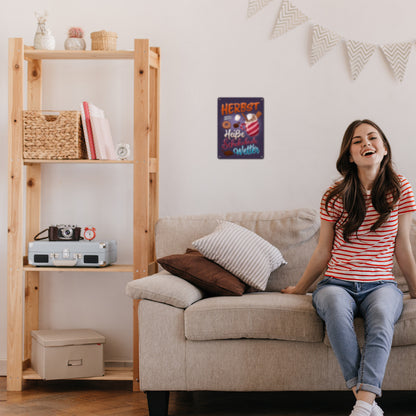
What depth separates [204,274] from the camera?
105 inches

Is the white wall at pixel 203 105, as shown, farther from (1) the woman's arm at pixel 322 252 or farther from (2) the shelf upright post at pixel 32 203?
(1) the woman's arm at pixel 322 252

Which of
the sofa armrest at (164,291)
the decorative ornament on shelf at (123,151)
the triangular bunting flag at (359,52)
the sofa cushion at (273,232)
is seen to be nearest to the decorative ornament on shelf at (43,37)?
the decorative ornament on shelf at (123,151)

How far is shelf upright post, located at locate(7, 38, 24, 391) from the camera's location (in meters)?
3.04

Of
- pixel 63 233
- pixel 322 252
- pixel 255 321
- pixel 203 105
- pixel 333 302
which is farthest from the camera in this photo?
pixel 203 105

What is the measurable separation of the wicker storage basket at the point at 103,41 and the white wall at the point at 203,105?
0.30 metres

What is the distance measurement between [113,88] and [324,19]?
118 centimetres

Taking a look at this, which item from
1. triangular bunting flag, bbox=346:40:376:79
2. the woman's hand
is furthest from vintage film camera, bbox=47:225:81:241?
triangular bunting flag, bbox=346:40:376:79

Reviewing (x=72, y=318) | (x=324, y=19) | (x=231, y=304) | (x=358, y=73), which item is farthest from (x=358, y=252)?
(x=72, y=318)

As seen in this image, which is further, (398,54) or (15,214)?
(398,54)

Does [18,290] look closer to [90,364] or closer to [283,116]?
[90,364]

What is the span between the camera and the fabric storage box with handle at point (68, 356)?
2.99 meters

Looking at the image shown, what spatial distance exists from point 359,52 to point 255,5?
1.98 feet

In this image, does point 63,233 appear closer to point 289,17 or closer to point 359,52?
point 289,17

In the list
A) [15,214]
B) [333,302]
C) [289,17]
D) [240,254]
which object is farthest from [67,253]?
[289,17]
